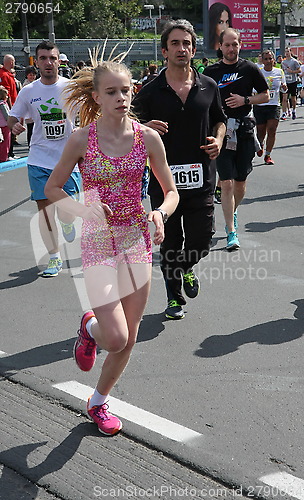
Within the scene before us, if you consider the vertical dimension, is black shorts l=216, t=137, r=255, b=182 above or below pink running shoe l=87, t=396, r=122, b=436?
above

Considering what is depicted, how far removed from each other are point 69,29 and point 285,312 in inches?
2484

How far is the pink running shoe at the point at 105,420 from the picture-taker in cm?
394

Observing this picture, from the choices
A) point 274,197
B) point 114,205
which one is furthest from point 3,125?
point 114,205

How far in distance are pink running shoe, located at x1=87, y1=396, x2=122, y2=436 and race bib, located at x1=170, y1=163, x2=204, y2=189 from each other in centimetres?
209

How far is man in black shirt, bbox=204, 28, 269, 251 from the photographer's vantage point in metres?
7.73

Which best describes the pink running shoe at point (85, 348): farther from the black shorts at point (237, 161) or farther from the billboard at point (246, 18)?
the billboard at point (246, 18)

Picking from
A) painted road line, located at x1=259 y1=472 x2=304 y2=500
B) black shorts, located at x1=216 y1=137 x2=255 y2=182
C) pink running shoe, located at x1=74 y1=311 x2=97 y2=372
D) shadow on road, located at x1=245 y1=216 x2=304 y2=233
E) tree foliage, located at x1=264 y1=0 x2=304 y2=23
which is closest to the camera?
painted road line, located at x1=259 y1=472 x2=304 y2=500

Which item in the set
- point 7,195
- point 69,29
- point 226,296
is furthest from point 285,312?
point 69,29

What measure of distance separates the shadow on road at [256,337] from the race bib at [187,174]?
3.67ft

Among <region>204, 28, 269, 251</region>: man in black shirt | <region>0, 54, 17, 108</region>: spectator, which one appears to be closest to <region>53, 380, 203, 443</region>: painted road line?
<region>204, 28, 269, 251</region>: man in black shirt

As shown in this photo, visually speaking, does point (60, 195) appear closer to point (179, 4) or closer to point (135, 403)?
point (135, 403)

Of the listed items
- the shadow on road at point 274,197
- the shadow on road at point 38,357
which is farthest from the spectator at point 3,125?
the shadow on road at point 38,357

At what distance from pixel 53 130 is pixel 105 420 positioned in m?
3.99

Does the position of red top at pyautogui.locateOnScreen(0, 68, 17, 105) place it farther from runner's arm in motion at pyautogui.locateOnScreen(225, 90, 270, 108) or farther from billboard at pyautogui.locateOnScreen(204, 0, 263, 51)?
billboard at pyautogui.locateOnScreen(204, 0, 263, 51)
